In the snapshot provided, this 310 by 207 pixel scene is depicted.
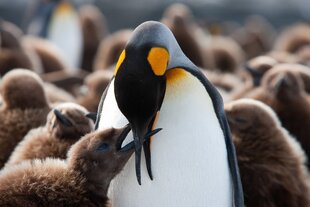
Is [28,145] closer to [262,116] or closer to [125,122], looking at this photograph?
[125,122]

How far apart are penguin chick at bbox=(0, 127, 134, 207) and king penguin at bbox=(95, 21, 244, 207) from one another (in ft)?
0.32

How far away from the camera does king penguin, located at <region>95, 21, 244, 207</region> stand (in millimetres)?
3512

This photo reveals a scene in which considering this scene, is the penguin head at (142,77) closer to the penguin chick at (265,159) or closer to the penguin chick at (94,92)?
the penguin chick at (265,159)

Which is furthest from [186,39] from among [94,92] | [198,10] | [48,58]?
[198,10]

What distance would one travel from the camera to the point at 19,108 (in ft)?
15.2

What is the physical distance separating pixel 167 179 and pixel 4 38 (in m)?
3.79

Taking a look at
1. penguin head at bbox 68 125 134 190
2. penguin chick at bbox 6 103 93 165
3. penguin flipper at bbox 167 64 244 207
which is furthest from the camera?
penguin chick at bbox 6 103 93 165

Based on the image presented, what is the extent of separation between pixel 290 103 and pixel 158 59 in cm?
195

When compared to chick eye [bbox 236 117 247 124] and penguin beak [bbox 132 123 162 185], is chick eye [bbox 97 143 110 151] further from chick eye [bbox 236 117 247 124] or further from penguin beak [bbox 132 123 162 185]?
chick eye [bbox 236 117 247 124]

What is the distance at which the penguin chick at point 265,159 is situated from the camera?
407cm

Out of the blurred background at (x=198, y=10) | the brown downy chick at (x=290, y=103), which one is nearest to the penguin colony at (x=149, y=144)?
the brown downy chick at (x=290, y=103)

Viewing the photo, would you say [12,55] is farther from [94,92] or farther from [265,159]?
[265,159]

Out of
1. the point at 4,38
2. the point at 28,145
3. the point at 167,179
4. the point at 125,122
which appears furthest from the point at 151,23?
the point at 4,38

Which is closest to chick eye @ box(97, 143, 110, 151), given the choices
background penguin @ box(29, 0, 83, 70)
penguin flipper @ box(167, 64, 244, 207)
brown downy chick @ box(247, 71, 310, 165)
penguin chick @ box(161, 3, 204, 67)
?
penguin flipper @ box(167, 64, 244, 207)
